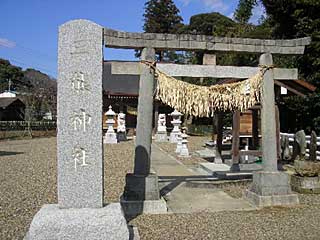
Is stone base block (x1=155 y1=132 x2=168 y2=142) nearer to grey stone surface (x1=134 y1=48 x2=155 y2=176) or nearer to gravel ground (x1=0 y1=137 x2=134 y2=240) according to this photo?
gravel ground (x1=0 y1=137 x2=134 y2=240)

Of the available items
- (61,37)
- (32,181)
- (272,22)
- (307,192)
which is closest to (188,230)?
(61,37)

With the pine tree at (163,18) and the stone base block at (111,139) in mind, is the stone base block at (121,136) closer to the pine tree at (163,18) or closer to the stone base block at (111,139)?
the stone base block at (111,139)

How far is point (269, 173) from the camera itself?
23.1 feet

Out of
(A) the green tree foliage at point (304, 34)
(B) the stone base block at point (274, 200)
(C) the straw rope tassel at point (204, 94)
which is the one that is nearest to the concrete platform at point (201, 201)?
(B) the stone base block at point (274, 200)

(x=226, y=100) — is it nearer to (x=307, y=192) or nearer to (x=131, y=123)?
(x=307, y=192)

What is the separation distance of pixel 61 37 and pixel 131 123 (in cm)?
3003

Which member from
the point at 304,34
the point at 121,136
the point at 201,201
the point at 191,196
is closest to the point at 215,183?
the point at 191,196

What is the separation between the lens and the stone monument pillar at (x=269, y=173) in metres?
6.93

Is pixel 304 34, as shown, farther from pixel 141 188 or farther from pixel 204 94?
pixel 141 188

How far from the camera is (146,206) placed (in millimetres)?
6438

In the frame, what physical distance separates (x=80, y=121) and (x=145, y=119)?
2.41 m

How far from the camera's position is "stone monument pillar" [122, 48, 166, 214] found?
6.47 m

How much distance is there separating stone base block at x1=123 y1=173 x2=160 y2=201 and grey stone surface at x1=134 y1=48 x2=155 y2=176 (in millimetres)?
139

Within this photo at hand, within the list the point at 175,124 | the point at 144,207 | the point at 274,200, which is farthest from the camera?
the point at 175,124
